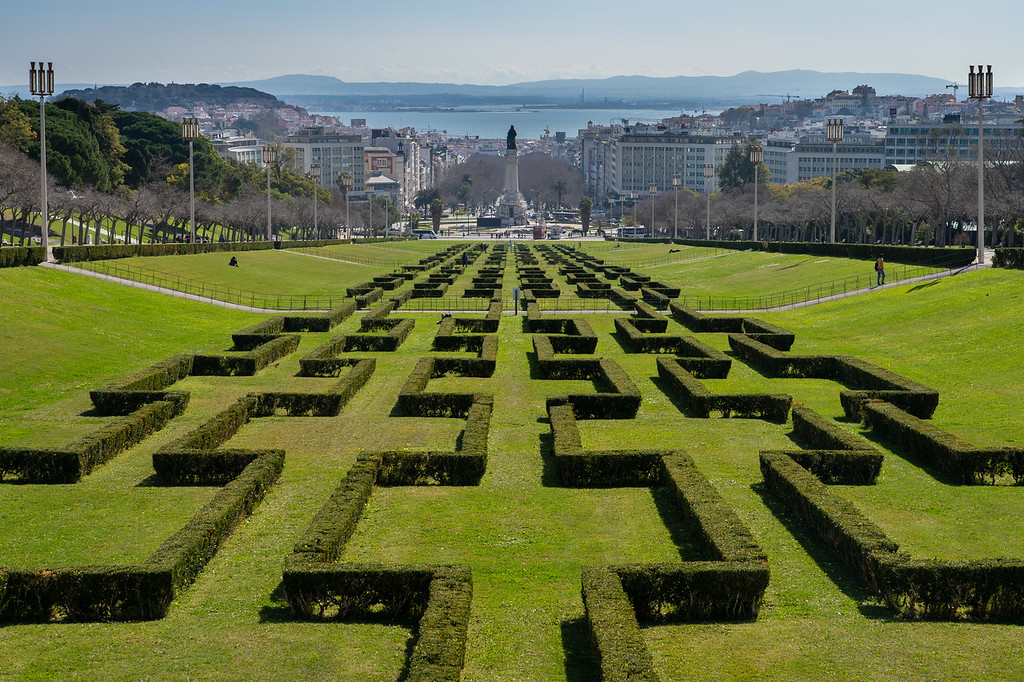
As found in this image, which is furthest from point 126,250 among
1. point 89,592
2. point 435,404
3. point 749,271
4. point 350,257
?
point 89,592

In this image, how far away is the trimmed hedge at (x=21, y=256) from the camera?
159 ft

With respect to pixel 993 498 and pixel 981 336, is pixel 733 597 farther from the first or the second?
pixel 981 336

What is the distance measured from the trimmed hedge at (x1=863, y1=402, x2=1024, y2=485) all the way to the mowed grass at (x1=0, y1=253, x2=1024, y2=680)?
0.45 m

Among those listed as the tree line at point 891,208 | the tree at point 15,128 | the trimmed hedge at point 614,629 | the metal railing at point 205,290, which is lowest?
the trimmed hedge at point 614,629

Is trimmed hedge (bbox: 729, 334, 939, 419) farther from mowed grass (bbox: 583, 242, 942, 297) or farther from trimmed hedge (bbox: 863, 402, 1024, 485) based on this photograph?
mowed grass (bbox: 583, 242, 942, 297)

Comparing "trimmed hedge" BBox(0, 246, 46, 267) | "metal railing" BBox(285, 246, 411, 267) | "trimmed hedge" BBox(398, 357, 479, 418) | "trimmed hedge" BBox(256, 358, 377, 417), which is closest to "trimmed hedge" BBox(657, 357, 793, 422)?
"trimmed hedge" BBox(398, 357, 479, 418)

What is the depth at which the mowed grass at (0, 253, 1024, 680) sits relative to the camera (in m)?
13.3

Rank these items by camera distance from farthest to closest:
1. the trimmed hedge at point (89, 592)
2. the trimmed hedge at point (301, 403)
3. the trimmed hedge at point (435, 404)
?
the trimmed hedge at point (301, 403)
the trimmed hedge at point (435, 404)
the trimmed hedge at point (89, 592)

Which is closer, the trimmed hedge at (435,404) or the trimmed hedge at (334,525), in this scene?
the trimmed hedge at (334,525)

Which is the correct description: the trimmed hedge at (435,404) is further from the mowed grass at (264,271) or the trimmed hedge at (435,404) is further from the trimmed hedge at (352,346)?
the mowed grass at (264,271)

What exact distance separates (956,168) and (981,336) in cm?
6581

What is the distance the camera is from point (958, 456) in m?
21.6

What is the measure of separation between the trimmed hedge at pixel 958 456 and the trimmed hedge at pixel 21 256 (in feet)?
136

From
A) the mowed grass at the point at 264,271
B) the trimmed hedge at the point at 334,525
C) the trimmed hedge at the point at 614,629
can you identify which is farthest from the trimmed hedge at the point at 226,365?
the mowed grass at the point at 264,271
